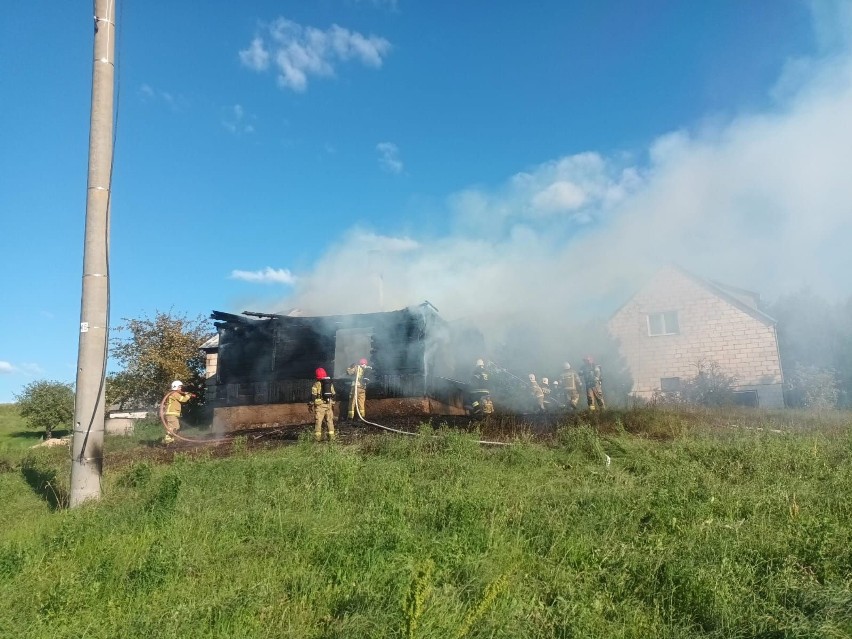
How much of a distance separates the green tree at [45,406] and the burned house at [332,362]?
51.4ft

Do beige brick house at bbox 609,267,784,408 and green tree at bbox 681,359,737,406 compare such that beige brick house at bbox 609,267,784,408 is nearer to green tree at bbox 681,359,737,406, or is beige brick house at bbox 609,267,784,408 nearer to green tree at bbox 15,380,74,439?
green tree at bbox 681,359,737,406

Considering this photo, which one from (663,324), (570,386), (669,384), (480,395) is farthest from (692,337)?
(480,395)

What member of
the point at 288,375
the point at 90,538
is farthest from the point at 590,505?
the point at 288,375

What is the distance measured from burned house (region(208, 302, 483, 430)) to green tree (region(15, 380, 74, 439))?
1567 centimetres

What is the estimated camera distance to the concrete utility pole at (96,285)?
22.8 ft

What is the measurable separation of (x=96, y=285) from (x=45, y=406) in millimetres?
25935

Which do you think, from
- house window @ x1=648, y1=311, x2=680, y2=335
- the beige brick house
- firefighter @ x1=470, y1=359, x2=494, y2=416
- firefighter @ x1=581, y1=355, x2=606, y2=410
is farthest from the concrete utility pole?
house window @ x1=648, y1=311, x2=680, y2=335

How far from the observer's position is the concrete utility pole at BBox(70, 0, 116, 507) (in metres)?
6.96

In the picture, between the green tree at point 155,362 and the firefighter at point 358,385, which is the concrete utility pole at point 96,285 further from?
the green tree at point 155,362

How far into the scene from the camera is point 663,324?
2533 centimetres

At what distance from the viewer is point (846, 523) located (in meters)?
4.85

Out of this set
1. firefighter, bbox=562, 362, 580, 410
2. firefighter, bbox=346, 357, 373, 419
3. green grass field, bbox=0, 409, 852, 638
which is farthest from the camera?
firefighter, bbox=562, 362, 580, 410

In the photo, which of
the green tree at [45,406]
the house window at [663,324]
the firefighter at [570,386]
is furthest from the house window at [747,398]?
the green tree at [45,406]

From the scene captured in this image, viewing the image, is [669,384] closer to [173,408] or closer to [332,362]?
[332,362]
